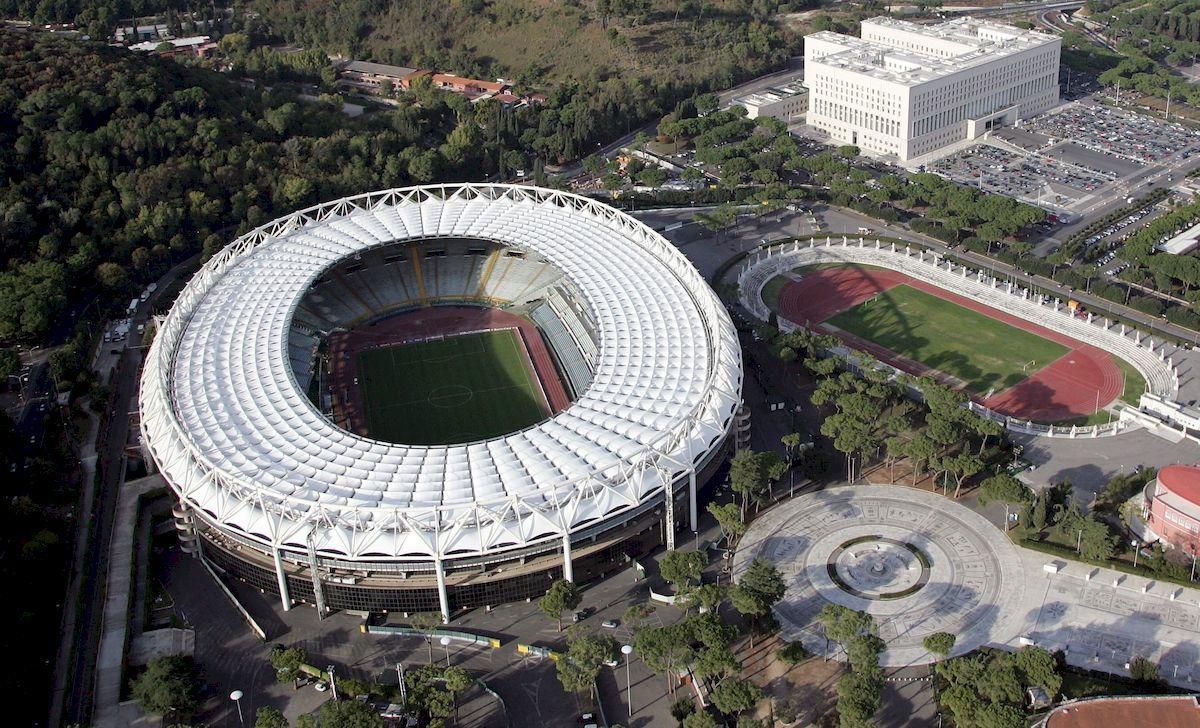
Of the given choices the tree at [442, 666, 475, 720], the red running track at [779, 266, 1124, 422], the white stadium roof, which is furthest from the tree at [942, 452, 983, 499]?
the tree at [442, 666, 475, 720]

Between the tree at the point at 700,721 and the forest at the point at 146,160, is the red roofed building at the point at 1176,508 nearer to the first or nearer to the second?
the tree at the point at 700,721

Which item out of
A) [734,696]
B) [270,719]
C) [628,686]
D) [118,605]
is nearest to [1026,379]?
[734,696]

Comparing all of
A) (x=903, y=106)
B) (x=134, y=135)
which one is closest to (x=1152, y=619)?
(x=903, y=106)

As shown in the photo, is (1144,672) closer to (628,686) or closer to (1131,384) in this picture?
(628,686)

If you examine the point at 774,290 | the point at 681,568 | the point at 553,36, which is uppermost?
the point at 553,36

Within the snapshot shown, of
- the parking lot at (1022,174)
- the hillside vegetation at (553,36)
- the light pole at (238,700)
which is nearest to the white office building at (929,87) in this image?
the parking lot at (1022,174)

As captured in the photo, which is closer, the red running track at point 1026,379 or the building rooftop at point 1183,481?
the building rooftop at point 1183,481
